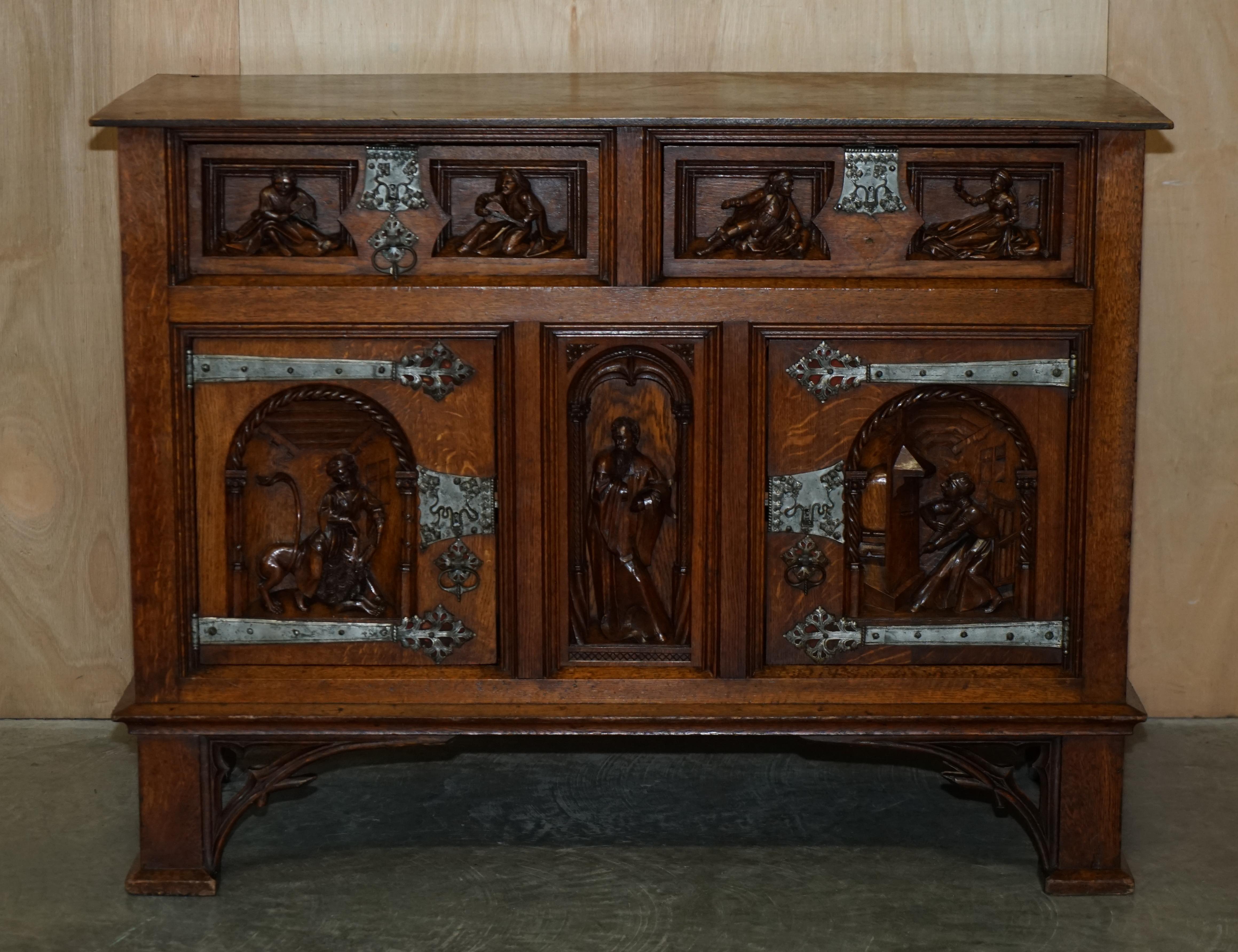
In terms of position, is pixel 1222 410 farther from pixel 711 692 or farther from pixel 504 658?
pixel 504 658

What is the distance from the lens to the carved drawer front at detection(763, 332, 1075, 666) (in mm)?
3154

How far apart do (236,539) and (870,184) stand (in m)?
1.35

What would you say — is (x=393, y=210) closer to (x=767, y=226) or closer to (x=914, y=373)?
(x=767, y=226)

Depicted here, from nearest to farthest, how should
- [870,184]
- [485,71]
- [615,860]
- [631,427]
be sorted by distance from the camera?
[870,184], [631,427], [615,860], [485,71]

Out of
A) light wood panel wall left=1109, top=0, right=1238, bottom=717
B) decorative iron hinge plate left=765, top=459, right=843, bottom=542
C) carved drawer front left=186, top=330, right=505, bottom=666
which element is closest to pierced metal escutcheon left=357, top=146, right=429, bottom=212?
carved drawer front left=186, top=330, right=505, bottom=666

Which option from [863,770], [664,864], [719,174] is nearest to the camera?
[719,174]

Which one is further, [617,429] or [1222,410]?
[1222,410]

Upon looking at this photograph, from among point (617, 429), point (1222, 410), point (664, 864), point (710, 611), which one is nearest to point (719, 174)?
point (617, 429)

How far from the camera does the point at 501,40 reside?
3.90m

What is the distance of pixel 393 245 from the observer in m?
3.12

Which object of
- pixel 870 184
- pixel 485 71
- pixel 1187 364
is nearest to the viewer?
pixel 870 184

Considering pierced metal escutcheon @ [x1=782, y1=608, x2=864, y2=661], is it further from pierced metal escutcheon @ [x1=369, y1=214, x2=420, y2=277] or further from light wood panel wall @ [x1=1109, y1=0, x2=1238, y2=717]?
light wood panel wall @ [x1=1109, y1=0, x2=1238, y2=717]

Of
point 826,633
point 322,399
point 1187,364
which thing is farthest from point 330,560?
point 1187,364

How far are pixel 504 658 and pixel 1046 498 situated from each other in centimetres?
106
